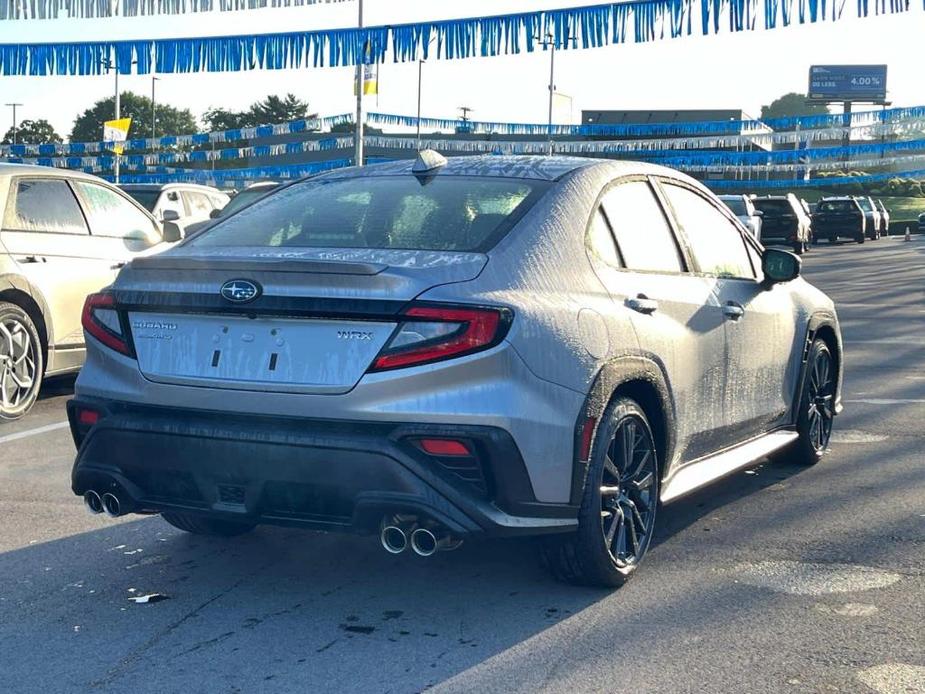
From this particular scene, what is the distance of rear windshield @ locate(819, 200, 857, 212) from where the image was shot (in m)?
42.8

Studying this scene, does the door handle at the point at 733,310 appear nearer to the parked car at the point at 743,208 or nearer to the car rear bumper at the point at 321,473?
the car rear bumper at the point at 321,473

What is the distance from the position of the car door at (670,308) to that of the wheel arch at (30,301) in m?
4.77

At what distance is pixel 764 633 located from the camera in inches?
159

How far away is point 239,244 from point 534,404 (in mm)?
1396

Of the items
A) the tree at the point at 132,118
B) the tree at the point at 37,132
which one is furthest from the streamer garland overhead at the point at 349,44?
the tree at the point at 37,132

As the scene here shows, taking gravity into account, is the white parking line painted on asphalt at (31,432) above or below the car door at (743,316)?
below

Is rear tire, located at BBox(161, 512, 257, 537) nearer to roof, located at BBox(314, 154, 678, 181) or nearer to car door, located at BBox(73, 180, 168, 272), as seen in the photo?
roof, located at BBox(314, 154, 678, 181)

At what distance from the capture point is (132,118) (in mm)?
132250

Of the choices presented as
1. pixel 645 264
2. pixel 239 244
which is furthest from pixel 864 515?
pixel 239 244

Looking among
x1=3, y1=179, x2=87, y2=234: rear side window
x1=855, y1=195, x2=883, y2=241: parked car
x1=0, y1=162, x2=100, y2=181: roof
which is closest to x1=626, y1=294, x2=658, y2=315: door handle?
x1=3, y1=179, x2=87, y2=234: rear side window

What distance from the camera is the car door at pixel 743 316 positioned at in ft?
17.8

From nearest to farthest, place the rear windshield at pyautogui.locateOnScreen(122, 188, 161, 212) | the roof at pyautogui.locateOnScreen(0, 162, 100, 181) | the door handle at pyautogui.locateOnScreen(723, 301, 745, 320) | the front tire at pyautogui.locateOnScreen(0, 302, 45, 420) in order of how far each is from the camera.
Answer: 1. the door handle at pyautogui.locateOnScreen(723, 301, 745, 320)
2. the front tire at pyautogui.locateOnScreen(0, 302, 45, 420)
3. the roof at pyautogui.locateOnScreen(0, 162, 100, 181)
4. the rear windshield at pyautogui.locateOnScreen(122, 188, 161, 212)

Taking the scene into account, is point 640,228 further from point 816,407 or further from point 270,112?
point 270,112

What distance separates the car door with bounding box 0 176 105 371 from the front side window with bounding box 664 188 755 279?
15.6 ft
